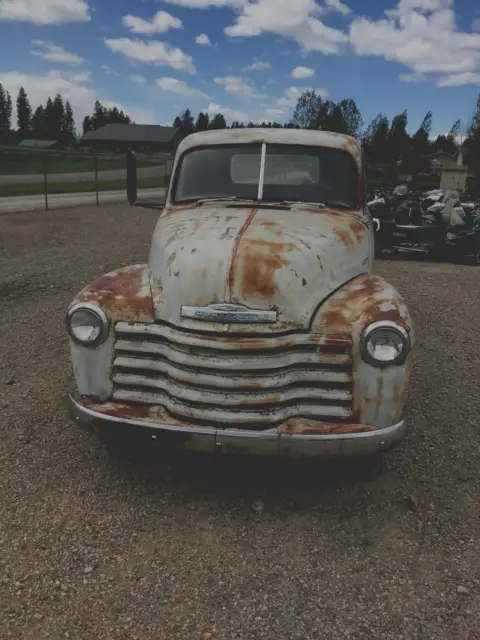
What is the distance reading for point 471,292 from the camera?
907cm

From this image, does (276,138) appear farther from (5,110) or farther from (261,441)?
(5,110)

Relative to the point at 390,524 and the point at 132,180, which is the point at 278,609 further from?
the point at 132,180

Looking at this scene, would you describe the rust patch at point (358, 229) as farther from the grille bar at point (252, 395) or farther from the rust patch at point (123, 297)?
the rust patch at point (123, 297)

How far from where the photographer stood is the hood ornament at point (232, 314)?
3.05 m

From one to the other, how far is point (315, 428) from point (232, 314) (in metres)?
0.73

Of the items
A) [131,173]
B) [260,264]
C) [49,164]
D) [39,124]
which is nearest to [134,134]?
[39,124]

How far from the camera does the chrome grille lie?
3018mm

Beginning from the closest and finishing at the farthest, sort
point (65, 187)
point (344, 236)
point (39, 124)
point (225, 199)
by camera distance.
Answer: point (344, 236) → point (225, 199) → point (65, 187) → point (39, 124)

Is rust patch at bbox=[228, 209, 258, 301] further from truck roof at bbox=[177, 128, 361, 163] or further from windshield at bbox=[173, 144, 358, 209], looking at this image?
truck roof at bbox=[177, 128, 361, 163]

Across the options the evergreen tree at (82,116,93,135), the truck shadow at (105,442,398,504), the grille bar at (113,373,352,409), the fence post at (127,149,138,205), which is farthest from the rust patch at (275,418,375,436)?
the evergreen tree at (82,116,93,135)

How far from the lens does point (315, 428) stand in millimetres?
3000

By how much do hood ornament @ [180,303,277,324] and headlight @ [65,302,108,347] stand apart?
0.51 metres

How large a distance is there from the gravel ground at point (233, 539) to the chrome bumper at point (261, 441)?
8.5 inches

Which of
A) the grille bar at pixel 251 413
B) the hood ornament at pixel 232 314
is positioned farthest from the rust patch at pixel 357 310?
the grille bar at pixel 251 413
